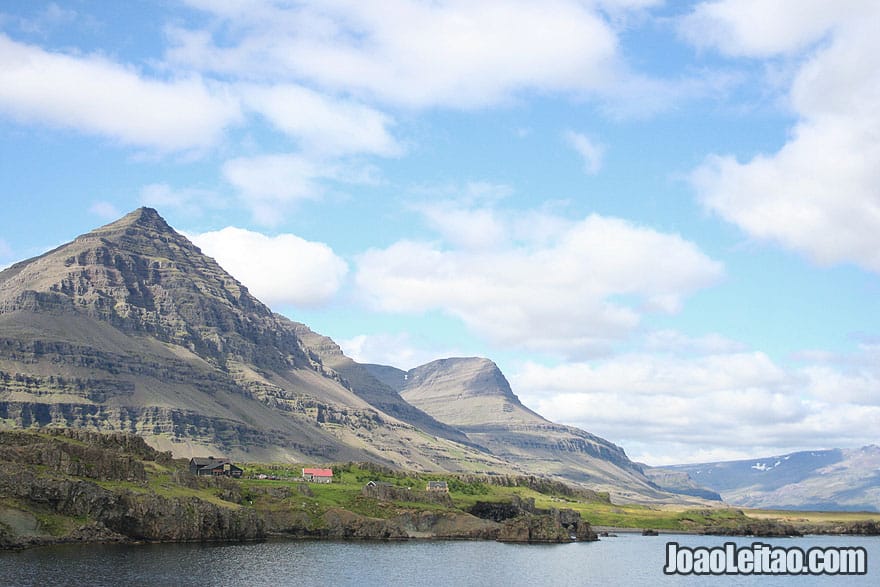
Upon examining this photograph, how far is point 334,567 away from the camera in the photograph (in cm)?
14762

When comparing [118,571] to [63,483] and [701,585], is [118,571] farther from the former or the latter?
[701,585]

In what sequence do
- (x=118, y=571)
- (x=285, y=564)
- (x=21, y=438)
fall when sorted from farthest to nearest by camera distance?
(x=21, y=438) → (x=285, y=564) → (x=118, y=571)

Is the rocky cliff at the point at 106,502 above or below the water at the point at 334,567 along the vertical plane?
above

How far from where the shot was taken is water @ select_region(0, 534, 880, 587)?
126 m

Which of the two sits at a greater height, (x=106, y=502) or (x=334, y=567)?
(x=106, y=502)

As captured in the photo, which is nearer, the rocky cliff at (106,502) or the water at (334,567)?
the water at (334,567)

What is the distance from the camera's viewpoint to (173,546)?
535ft

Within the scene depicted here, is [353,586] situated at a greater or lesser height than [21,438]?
lesser

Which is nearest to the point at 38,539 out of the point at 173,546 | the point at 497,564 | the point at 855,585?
the point at 173,546

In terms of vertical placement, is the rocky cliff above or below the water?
above

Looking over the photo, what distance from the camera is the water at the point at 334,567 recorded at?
125938 mm

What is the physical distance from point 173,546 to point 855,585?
11272cm

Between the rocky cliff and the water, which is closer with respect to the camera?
the water

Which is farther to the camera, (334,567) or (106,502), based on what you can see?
(106,502)
